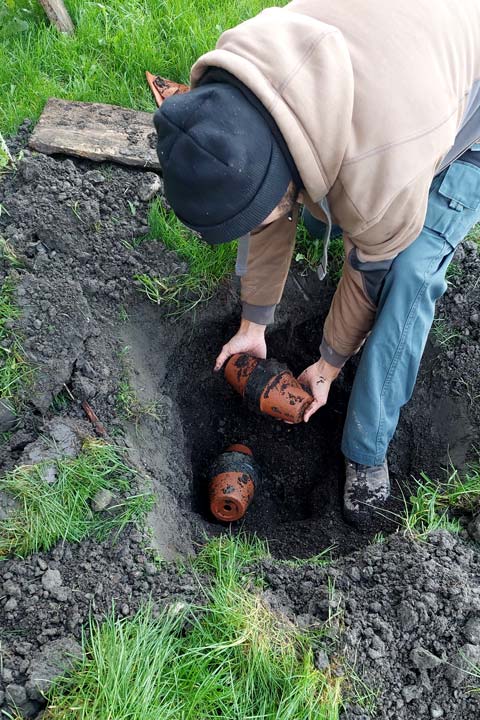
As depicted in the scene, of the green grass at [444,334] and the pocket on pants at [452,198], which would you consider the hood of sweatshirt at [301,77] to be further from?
the green grass at [444,334]

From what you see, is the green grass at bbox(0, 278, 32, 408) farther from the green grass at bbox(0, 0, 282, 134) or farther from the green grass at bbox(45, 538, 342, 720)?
the green grass at bbox(0, 0, 282, 134)

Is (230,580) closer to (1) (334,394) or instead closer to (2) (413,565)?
(2) (413,565)

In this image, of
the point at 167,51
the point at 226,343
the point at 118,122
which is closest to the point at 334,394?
the point at 226,343

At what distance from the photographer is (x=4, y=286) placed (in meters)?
2.42

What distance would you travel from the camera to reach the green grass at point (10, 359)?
7.34 feet

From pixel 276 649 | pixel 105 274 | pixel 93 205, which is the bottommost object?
pixel 276 649

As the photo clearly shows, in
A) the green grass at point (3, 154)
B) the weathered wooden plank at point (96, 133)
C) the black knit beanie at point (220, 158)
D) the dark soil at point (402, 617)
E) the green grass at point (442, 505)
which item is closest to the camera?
the black knit beanie at point (220, 158)

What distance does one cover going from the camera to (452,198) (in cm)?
213

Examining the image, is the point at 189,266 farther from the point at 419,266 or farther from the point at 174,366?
the point at 419,266

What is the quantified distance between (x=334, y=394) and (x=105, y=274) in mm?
1202

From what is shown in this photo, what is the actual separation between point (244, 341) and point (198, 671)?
136 cm

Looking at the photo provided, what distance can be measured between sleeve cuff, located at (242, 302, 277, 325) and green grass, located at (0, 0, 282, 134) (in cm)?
135

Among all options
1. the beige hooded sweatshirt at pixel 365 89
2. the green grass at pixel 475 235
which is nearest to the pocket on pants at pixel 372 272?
the beige hooded sweatshirt at pixel 365 89

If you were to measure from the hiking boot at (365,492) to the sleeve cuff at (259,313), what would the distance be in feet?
2.39
